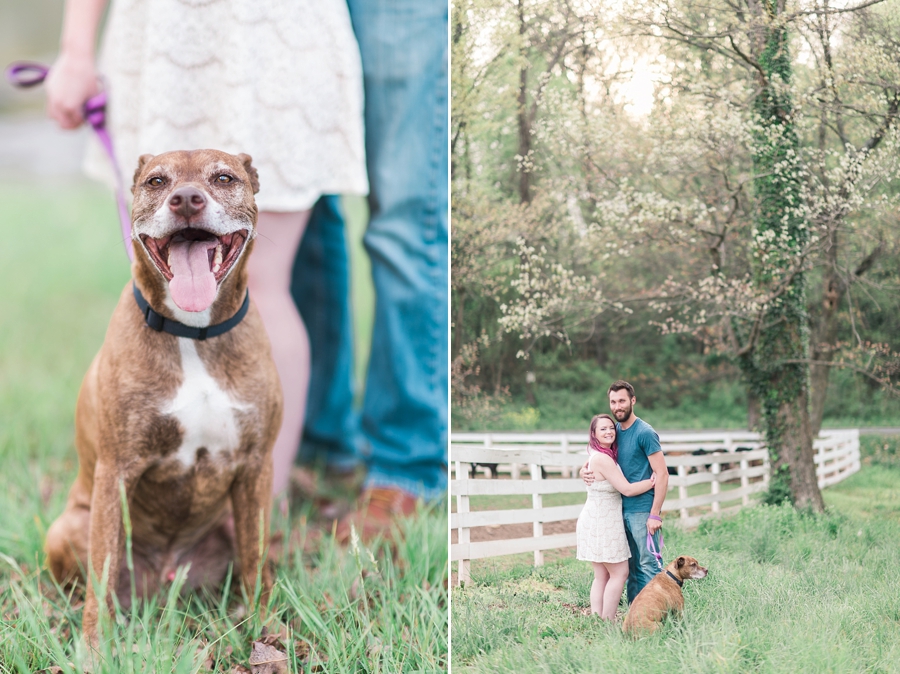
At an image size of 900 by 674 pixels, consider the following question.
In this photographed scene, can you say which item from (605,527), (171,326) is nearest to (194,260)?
(171,326)

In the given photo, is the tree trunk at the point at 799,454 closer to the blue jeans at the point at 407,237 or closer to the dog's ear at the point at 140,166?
the blue jeans at the point at 407,237

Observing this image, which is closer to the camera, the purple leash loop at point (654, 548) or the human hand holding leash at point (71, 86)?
the purple leash loop at point (654, 548)

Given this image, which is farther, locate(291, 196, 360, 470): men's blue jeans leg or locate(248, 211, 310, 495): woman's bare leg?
locate(291, 196, 360, 470): men's blue jeans leg

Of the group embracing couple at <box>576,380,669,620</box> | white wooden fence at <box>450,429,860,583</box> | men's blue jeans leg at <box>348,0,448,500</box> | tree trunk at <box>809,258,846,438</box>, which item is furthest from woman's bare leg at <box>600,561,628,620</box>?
men's blue jeans leg at <box>348,0,448,500</box>

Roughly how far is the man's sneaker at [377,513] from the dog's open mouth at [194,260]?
107 cm

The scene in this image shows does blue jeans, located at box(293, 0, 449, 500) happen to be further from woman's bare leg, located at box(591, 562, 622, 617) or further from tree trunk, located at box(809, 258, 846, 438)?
tree trunk, located at box(809, 258, 846, 438)

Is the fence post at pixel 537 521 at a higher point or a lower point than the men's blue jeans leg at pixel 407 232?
lower

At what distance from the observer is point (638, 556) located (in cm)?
157

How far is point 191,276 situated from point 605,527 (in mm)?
1042

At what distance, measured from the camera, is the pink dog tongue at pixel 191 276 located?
1.47 meters

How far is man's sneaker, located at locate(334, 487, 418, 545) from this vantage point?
232 centimetres

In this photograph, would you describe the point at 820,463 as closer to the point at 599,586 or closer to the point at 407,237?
the point at 599,586

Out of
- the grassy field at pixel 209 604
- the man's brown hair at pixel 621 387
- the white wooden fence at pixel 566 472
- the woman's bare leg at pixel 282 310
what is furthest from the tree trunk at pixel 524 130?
the grassy field at pixel 209 604

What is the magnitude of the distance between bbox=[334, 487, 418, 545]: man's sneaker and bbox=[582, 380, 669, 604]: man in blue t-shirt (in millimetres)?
895
